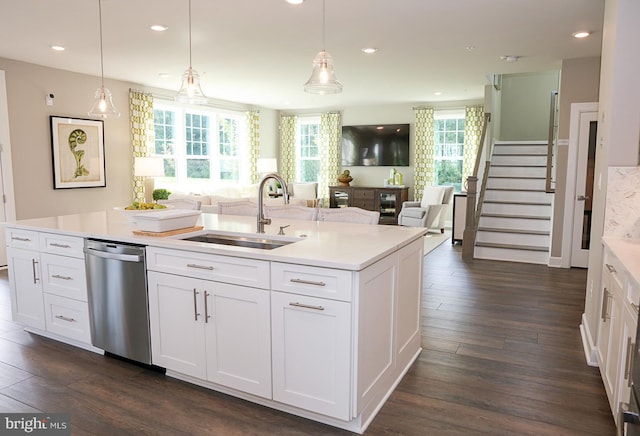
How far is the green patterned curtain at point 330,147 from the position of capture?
10.7 meters

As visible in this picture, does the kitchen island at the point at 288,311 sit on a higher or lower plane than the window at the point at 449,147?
lower

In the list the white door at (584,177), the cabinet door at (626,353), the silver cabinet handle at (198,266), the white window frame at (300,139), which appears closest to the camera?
the cabinet door at (626,353)

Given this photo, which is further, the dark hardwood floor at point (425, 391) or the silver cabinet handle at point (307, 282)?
the dark hardwood floor at point (425, 391)

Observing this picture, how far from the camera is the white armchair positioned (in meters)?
8.48

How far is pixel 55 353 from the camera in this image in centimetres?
330

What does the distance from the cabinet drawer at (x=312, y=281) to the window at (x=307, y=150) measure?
8.90 meters

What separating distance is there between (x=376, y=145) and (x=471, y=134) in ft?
6.84

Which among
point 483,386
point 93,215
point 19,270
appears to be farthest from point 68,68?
point 483,386

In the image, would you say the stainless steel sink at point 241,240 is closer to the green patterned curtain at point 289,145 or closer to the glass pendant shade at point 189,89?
the glass pendant shade at point 189,89

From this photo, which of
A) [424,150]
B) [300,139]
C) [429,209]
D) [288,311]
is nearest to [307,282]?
[288,311]

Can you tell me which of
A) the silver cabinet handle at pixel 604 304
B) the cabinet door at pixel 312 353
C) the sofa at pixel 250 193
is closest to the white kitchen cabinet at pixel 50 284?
the cabinet door at pixel 312 353

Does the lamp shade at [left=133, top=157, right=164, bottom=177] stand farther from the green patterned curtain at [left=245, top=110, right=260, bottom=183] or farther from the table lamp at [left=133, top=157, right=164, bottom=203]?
the green patterned curtain at [left=245, top=110, right=260, bottom=183]

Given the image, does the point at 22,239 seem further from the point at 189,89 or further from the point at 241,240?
the point at 241,240

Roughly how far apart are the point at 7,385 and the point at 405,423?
2405 millimetres
